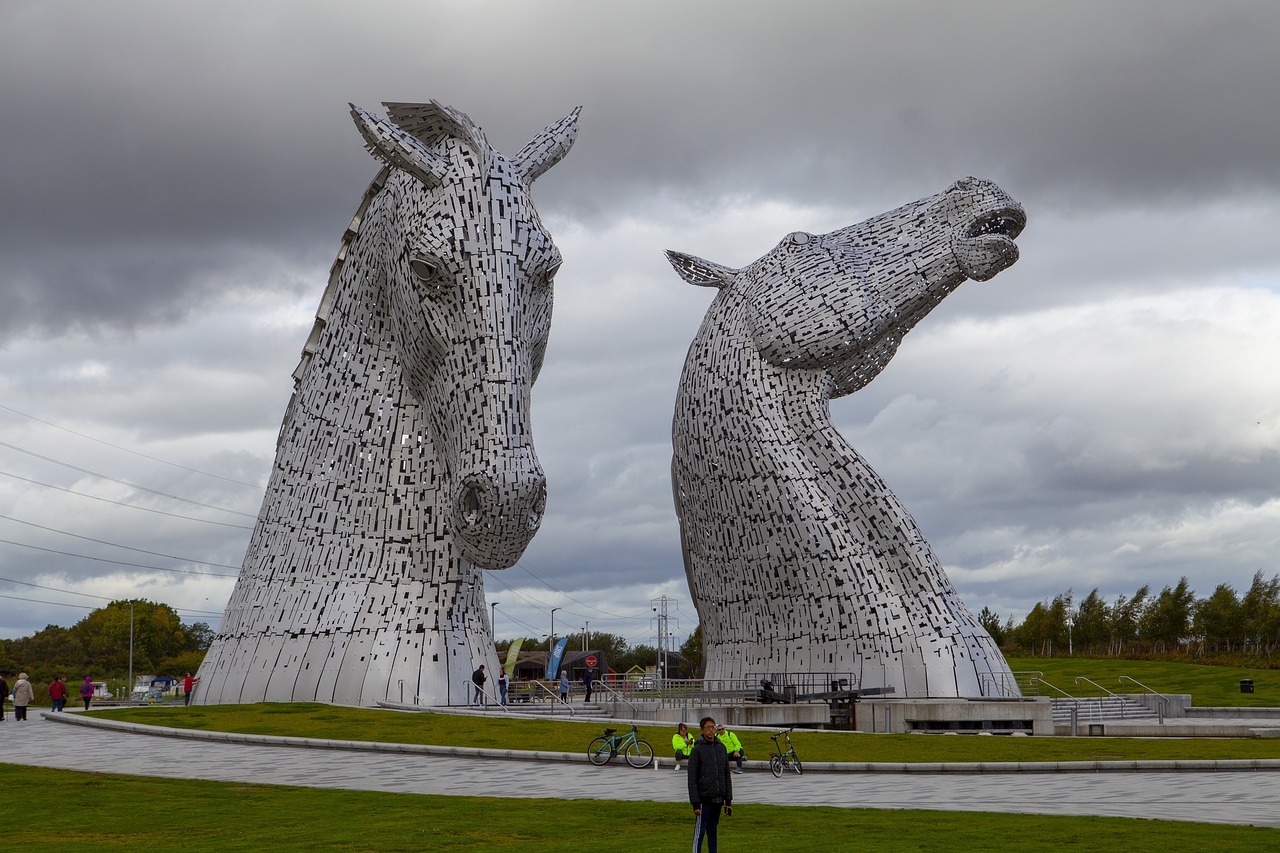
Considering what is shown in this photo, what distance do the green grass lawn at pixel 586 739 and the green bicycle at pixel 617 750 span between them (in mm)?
534

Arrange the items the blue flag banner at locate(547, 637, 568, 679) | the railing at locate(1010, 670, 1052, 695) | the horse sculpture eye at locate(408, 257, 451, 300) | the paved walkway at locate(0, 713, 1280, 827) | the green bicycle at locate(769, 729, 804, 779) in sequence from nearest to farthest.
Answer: the paved walkway at locate(0, 713, 1280, 827) < the green bicycle at locate(769, 729, 804, 779) < the horse sculpture eye at locate(408, 257, 451, 300) < the railing at locate(1010, 670, 1052, 695) < the blue flag banner at locate(547, 637, 568, 679)

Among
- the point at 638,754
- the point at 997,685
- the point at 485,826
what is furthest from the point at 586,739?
the point at 997,685

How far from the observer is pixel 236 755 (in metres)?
16.1

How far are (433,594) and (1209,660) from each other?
145 ft

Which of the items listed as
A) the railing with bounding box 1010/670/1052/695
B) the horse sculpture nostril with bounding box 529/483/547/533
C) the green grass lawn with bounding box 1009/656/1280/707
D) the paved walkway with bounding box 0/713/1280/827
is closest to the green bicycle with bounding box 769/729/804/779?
the paved walkway with bounding box 0/713/1280/827

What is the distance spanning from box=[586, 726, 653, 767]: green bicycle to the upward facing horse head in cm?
310

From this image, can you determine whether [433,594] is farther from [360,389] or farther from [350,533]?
[360,389]

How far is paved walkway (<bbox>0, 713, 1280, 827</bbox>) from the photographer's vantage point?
1223cm

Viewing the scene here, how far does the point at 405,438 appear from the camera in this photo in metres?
20.6

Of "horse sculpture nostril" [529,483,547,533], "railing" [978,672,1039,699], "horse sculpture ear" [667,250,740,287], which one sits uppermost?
"horse sculpture ear" [667,250,740,287]

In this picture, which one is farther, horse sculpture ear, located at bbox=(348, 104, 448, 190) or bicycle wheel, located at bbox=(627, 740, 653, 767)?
horse sculpture ear, located at bbox=(348, 104, 448, 190)

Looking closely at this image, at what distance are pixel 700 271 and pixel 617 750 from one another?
15616 mm

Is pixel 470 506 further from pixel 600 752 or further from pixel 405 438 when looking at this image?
pixel 600 752

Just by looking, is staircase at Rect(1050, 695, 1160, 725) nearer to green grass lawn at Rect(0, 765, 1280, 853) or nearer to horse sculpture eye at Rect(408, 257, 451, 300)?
horse sculpture eye at Rect(408, 257, 451, 300)
